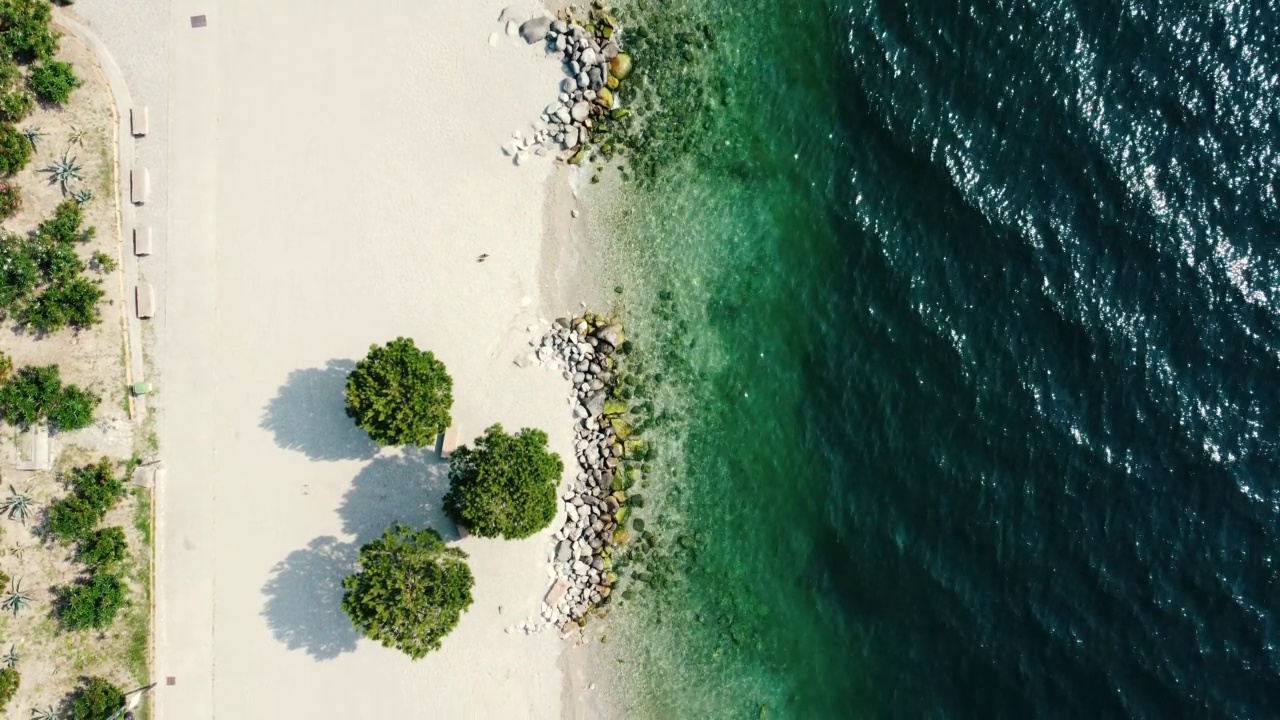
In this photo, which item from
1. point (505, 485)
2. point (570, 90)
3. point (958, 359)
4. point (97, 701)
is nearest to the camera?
point (505, 485)

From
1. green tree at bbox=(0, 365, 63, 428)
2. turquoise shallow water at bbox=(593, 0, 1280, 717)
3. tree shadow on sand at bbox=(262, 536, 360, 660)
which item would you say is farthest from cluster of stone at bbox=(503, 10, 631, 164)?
green tree at bbox=(0, 365, 63, 428)

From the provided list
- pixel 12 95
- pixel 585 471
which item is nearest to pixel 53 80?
pixel 12 95

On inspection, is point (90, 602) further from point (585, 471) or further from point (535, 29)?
point (535, 29)

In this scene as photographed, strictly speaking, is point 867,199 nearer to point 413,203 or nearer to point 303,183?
point 413,203

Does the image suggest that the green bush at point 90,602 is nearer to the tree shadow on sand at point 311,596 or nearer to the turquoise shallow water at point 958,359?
the tree shadow on sand at point 311,596

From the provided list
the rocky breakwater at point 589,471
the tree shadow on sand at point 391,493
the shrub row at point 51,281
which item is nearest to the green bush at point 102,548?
the shrub row at point 51,281

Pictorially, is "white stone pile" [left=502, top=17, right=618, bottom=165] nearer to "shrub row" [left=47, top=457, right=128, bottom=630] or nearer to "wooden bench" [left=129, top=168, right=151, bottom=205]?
"wooden bench" [left=129, top=168, right=151, bottom=205]
